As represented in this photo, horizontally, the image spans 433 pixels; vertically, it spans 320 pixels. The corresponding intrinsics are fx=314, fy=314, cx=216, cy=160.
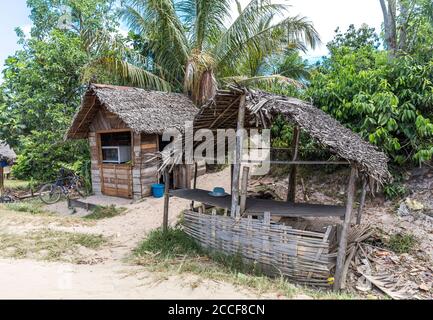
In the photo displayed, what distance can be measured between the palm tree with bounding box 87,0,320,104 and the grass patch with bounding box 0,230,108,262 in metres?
6.71

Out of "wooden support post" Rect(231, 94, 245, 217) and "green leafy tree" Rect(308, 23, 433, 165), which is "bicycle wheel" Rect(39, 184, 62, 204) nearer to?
"wooden support post" Rect(231, 94, 245, 217)

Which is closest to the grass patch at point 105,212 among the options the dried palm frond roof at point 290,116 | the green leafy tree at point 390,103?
the dried palm frond roof at point 290,116

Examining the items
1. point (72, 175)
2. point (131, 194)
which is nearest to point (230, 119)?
point (131, 194)

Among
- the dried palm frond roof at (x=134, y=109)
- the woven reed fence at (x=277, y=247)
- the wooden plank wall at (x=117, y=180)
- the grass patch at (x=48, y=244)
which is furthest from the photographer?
the wooden plank wall at (x=117, y=180)

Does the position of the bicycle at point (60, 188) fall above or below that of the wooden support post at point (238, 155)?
below

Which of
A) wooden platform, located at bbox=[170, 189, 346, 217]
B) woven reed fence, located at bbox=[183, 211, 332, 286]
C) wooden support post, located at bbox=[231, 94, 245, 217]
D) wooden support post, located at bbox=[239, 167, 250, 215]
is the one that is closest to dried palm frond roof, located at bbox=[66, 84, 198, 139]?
wooden platform, located at bbox=[170, 189, 346, 217]

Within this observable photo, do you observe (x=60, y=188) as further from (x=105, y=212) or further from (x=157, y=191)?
(x=157, y=191)

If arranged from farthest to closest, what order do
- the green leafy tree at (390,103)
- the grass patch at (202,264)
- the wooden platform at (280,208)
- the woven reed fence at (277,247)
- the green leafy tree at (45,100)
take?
the green leafy tree at (45,100) → the green leafy tree at (390,103) → the wooden platform at (280,208) → the woven reed fence at (277,247) → the grass patch at (202,264)

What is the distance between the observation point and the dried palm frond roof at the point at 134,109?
8.99m

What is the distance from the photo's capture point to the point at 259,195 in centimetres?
854

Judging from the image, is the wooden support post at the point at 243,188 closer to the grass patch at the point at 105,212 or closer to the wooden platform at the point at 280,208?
→ the wooden platform at the point at 280,208

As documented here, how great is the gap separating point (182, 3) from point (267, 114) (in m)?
9.22

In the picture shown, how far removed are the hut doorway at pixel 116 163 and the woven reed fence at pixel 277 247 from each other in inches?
206

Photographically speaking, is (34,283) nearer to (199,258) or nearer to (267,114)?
(199,258)
